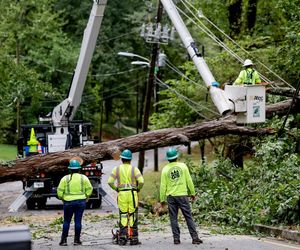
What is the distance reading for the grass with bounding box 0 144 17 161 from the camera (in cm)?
4571

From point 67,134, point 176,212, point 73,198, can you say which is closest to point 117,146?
point 73,198

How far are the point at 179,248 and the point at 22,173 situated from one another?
3.92 m

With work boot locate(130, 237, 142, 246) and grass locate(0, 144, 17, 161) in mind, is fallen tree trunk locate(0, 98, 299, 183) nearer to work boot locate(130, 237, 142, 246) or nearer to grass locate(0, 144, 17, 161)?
work boot locate(130, 237, 142, 246)

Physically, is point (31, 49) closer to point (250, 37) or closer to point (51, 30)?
point (51, 30)

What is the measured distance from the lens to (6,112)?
34031 mm

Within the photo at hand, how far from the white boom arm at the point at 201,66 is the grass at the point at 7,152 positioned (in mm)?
30960

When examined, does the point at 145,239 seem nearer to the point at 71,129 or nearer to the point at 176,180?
the point at 176,180

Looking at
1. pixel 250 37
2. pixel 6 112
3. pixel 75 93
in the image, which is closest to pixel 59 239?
pixel 75 93

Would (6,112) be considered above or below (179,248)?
above

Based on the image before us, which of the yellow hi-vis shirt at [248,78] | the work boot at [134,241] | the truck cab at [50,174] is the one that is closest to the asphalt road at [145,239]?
the work boot at [134,241]

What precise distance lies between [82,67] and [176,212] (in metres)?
9.63

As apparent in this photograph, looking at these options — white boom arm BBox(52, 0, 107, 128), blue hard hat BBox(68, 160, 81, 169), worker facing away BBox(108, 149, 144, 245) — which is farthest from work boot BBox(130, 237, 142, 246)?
white boom arm BBox(52, 0, 107, 128)

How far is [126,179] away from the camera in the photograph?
12672mm

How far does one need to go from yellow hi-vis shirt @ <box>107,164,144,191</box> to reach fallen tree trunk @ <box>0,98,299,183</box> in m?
1.72
